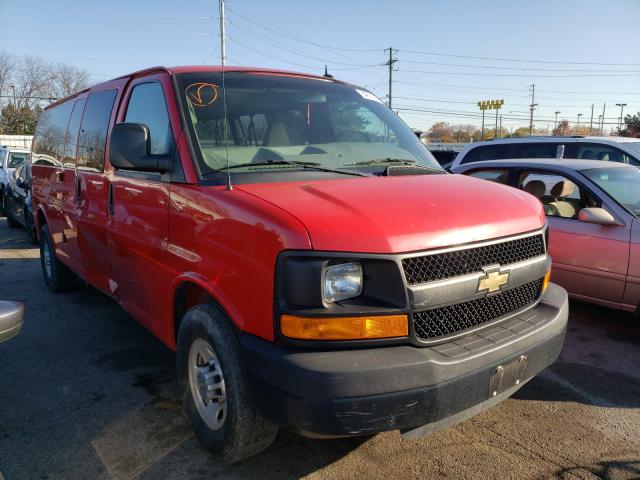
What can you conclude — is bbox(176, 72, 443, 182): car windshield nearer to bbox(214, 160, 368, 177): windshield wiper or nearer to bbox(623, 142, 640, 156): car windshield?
bbox(214, 160, 368, 177): windshield wiper

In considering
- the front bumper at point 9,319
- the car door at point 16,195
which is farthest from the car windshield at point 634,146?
the car door at point 16,195

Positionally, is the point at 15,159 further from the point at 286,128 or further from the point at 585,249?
the point at 585,249

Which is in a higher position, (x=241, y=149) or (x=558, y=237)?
(x=241, y=149)

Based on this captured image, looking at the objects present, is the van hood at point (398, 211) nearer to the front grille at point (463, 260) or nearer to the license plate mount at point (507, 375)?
the front grille at point (463, 260)

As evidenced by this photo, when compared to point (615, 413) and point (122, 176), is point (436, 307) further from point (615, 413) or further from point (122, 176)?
point (122, 176)

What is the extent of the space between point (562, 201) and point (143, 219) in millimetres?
4427

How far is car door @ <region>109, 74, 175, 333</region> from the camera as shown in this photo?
124 inches

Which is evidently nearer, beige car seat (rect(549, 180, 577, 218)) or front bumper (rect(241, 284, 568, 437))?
front bumper (rect(241, 284, 568, 437))

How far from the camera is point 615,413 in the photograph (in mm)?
3332

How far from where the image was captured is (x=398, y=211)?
7.82 feet

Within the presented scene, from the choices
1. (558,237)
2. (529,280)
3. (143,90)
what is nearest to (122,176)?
(143,90)

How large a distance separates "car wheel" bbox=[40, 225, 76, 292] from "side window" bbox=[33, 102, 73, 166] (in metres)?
0.85

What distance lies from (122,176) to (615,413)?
3697 mm

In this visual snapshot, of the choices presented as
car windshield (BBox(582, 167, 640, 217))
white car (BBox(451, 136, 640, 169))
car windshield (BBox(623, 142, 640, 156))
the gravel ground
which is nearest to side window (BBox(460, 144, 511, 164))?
white car (BBox(451, 136, 640, 169))
